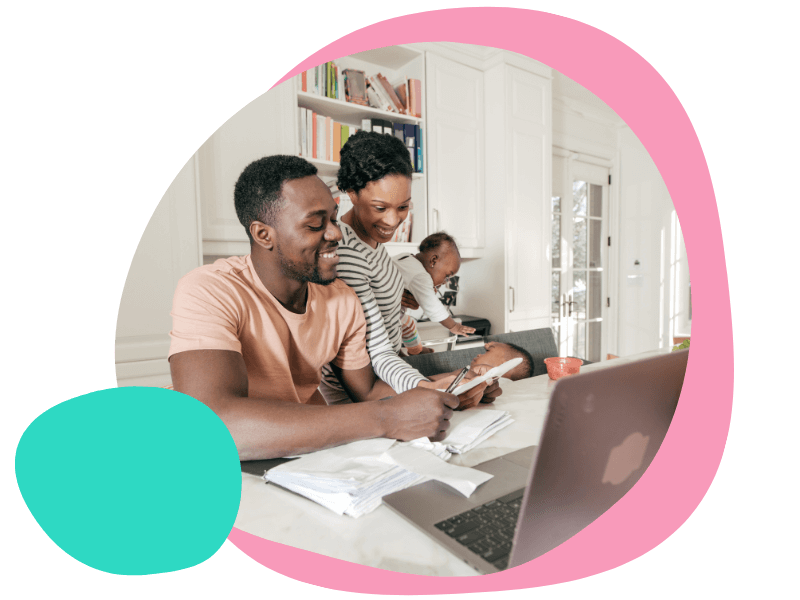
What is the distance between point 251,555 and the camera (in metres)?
0.54

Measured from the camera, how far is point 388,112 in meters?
1.34

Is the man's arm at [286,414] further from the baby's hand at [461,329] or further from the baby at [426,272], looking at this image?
the baby's hand at [461,329]

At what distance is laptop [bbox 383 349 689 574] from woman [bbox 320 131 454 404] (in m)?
0.36

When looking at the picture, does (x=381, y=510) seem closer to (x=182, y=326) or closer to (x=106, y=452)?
(x=106, y=452)

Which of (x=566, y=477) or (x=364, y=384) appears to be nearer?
(x=566, y=477)

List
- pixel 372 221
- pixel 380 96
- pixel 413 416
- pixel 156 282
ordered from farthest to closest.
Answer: pixel 380 96, pixel 372 221, pixel 156 282, pixel 413 416

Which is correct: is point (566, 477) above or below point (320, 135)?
below

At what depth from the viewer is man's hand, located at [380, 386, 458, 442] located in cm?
60

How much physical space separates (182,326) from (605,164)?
1393 millimetres

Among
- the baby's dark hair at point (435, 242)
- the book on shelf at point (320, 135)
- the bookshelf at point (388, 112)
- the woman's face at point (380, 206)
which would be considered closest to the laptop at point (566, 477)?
the woman's face at point (380, 206)

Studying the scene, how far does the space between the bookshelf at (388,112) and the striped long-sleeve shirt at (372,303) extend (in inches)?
12.9

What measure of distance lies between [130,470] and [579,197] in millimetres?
1589

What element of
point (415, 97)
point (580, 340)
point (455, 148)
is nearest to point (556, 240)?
point (580, 340)

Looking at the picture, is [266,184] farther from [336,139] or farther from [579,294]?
[579,294]
